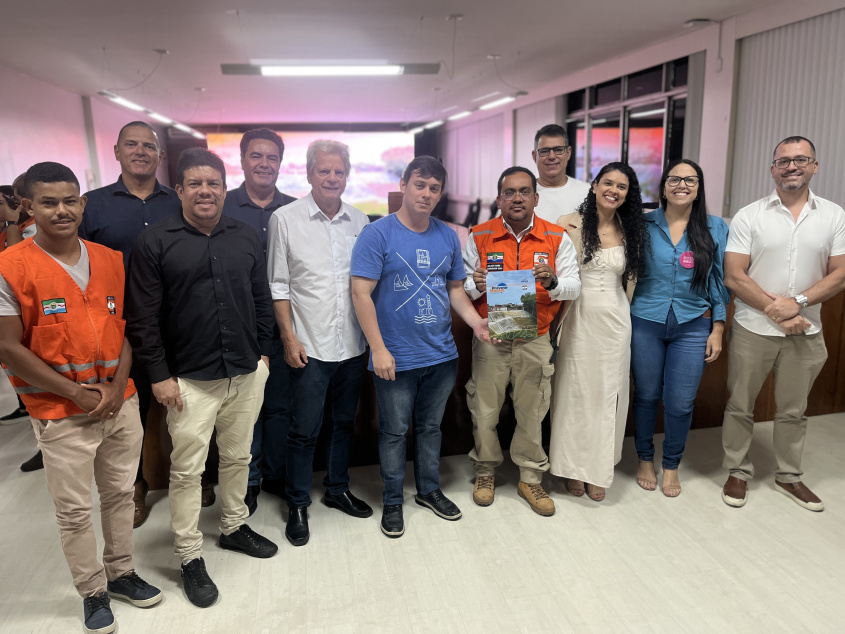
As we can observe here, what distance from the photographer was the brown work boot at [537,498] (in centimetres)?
269

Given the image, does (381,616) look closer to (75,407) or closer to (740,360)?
(75,407)

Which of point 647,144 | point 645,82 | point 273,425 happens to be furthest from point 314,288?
point 645,82

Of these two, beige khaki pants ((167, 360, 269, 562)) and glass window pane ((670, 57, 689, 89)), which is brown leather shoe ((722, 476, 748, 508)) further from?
glass window pane ((670, 57, 689, 89))

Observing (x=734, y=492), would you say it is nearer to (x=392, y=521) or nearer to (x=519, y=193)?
(x=392, y=521)

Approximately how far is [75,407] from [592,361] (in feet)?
6.83

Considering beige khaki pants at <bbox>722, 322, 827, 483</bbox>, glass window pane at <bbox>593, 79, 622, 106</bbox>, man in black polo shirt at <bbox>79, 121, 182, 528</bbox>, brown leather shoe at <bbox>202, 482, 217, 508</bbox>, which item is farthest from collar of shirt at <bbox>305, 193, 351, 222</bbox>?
glass window pane at <bbox>593, 79, 622, 106</bbox>

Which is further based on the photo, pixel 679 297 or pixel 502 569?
pixel 679 297

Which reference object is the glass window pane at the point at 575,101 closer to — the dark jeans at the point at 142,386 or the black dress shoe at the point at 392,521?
the black dress shoe at the point at 392,521

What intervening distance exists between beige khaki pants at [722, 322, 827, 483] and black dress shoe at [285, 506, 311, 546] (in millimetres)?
2052

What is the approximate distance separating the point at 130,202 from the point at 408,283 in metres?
1.24

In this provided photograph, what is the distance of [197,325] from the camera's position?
205 centimetres

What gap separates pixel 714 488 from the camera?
9.62ft

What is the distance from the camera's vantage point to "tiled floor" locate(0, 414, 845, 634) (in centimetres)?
203

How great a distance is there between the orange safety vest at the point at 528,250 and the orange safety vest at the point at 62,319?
1.50 metres
